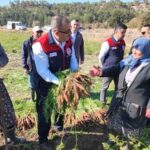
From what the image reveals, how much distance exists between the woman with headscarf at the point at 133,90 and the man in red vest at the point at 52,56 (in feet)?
1.63

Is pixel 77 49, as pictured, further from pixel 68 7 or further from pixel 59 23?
pixel 68 7

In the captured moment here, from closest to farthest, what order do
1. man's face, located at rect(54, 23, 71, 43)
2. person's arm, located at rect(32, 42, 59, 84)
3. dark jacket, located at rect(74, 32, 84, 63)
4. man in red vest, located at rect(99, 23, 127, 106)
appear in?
man's face, located at rect(54, 23, 71, 43)
person's arm, located at rect(32, 42, 59, 84)
man in red vest, located at rect(99, 23, 127, 106)
dark jacket, located at rect(74, 32, 84, 63)

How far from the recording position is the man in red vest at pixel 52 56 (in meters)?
4.82

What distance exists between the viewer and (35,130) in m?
6.27

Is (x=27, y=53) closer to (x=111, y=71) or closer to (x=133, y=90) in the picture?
(x=111, y=71)

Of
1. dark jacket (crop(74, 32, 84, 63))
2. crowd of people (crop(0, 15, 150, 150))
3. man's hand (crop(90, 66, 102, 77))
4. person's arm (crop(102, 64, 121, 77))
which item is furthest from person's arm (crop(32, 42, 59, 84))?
dark jacket (crop(74, 32, 84, 63))

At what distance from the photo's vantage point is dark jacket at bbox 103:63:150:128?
4707 millimetres

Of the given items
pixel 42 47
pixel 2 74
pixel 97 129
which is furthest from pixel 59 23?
pixel 2 74

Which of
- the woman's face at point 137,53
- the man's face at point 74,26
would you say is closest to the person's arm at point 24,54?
the man's face at point 74,26

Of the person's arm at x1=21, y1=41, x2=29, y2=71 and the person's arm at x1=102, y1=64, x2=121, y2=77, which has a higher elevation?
the person's arm at x1=102, y1=64, x2=121, y2=77

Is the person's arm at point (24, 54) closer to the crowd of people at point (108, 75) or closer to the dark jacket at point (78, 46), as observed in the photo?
the dark jacket at point (78, 46)

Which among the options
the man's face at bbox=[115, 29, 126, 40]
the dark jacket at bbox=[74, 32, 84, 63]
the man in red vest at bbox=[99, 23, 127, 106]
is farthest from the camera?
the dark jacket at bbox=[74, 32, 84, 63]

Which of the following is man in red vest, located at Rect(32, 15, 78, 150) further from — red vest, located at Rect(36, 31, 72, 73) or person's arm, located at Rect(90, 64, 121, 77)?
person's arm, located at Rect(90, 64, 121, 77)

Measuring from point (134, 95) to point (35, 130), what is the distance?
207 centimetres
